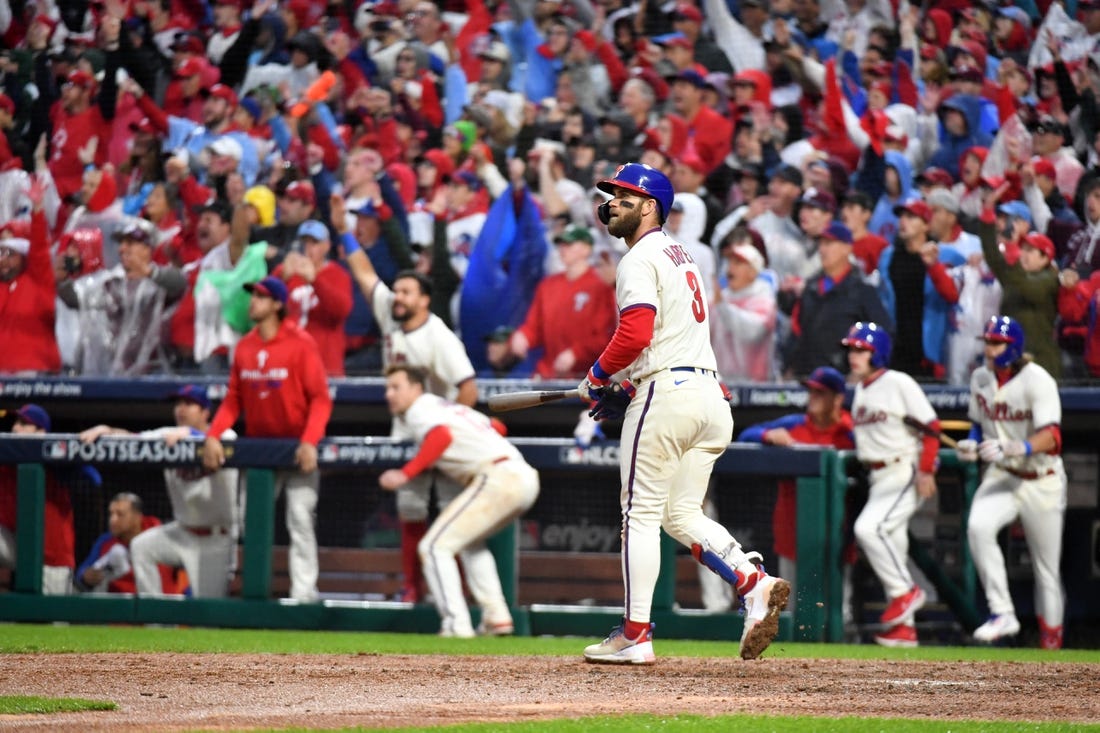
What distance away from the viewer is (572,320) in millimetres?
9727

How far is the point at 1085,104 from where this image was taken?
976 centimetres

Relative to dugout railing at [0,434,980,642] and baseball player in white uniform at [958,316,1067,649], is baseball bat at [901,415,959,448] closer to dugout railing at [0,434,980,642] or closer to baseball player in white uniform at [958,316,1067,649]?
baseball player in white uniform at [958,316,1067,649]

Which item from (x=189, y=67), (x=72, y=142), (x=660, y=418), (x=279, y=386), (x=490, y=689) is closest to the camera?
(x=490, y=689)

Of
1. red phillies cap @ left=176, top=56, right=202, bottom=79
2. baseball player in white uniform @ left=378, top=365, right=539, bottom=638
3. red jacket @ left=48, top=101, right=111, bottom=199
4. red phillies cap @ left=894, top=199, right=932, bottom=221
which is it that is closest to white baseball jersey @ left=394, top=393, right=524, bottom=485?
baseball player in white uniform @ left=378, top=365, right=539, bottom=638

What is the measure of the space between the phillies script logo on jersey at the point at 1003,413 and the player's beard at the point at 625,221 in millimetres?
3426

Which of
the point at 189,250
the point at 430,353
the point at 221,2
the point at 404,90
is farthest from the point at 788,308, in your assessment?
the point at 221,2

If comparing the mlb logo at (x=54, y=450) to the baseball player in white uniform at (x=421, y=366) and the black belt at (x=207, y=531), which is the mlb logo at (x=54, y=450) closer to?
the black belt at (x=207, y=531)

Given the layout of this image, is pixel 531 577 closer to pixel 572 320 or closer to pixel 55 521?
pixel 572 320

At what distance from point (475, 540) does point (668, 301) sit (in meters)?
2.52

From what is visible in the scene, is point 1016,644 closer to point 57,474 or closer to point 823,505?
point 823,505

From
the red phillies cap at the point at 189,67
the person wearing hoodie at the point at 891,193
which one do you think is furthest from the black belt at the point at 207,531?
the red phillies cap at the point at 189,67

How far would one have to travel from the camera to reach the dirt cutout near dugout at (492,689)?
13.3 ft

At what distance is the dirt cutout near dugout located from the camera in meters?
4.05

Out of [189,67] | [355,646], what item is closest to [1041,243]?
[355,646]
